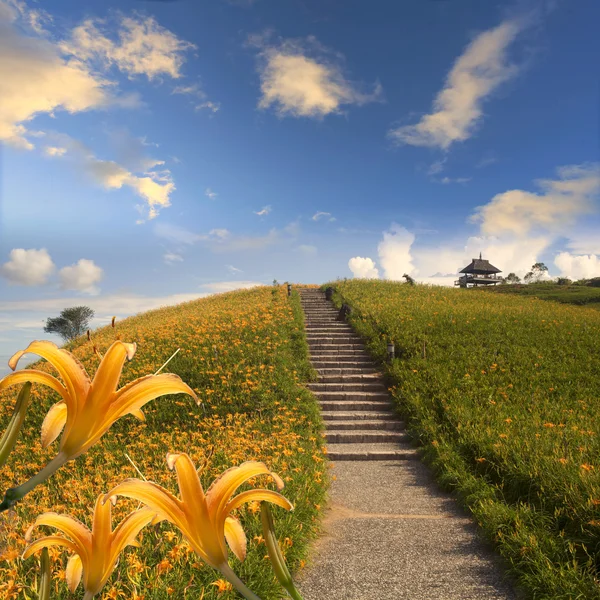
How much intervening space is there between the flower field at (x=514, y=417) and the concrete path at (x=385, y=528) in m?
0.35

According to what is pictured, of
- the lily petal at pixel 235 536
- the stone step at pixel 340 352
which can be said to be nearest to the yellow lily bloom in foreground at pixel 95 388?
the lily petal at pixel 235 536

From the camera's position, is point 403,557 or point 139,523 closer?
point 139,523

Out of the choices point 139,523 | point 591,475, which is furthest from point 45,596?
point 591,475

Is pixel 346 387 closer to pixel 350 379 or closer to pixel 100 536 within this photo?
pixel 350 379

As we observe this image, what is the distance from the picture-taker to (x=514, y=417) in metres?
9.07

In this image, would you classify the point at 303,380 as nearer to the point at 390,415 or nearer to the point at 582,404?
the point at 390,415

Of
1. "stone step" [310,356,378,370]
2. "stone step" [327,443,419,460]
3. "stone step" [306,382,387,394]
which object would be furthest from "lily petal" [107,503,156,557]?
"stone step" [310,356,378,370]

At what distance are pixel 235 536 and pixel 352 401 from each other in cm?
1153

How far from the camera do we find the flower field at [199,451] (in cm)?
409

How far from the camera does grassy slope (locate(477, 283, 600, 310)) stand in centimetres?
3422

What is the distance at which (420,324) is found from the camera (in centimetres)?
1586

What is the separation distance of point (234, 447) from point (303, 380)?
5.19m

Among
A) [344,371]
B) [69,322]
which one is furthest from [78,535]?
[69,322]

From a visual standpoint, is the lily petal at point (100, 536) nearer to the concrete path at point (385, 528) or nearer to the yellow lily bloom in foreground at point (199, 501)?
the yellow lily bloom in foreground at point (199, 501)
